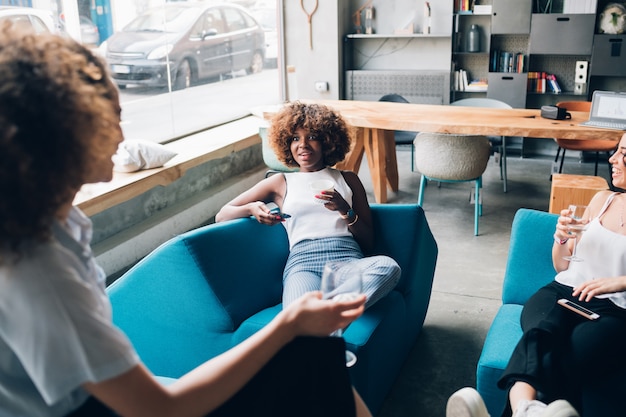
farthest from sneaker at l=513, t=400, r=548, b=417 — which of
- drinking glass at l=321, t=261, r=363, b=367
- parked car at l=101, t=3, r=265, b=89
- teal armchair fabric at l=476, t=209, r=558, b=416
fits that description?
parked car at l=101, t=3, r=265, b=89

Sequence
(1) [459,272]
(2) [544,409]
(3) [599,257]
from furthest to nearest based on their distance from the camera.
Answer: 1. (1) [459,272]
2. (3) [599,257]
3. (2) [544,409]

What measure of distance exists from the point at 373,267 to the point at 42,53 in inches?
63.4

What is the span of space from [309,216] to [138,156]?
70.0 inches

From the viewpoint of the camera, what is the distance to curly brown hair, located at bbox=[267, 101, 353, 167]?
2.81 m

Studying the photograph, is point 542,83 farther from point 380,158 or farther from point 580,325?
point 580,325

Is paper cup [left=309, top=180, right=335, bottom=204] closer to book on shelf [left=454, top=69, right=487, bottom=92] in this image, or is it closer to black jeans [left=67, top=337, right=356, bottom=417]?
black jeans [left=67, top=337, right=356, bottom=417]

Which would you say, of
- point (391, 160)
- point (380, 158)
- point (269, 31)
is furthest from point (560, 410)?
point (269, 31)

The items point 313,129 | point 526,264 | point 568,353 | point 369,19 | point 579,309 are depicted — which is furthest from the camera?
point 369,19

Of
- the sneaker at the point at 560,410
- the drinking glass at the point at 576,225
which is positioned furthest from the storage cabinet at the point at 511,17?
the sneaker at the point at 560,410

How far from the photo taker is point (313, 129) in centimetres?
278

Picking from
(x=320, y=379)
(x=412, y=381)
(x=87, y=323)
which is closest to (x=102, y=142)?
(x=87, y=323)

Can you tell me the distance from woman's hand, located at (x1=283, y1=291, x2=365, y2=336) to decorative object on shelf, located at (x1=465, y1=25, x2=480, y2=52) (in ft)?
19.4

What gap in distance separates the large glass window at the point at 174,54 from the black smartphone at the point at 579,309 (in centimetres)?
342

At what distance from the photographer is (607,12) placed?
19.9 ft
